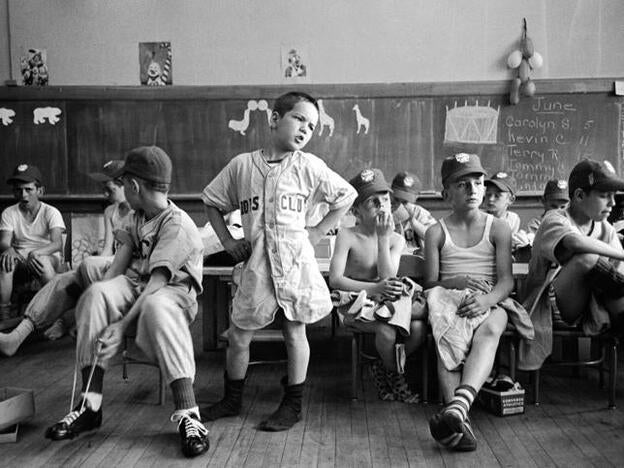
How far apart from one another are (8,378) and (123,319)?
4.23ft

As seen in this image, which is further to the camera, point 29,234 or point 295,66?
point 295,66

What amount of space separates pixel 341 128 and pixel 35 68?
2.85 metres

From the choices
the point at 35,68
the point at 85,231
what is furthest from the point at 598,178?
the point at 35,68

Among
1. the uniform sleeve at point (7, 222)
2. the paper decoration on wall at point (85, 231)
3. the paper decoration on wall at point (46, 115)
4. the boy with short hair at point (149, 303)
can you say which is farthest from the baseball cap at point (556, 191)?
the paper decoration on wall at point (46, 115)

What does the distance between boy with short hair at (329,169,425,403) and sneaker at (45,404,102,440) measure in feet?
3.40

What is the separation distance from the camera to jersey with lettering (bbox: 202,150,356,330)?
2.31 m

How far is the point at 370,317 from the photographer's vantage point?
99.9 inches

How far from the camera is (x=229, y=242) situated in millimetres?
2406

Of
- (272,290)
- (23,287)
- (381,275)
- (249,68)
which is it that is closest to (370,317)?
(381,275)

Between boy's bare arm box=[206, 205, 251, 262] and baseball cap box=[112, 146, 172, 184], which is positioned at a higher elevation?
baseball cap box=[112, 146, 172, 184]

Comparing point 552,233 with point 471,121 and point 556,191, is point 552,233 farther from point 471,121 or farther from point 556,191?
point 471,121

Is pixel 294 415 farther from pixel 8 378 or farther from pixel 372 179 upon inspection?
pixel 8 378

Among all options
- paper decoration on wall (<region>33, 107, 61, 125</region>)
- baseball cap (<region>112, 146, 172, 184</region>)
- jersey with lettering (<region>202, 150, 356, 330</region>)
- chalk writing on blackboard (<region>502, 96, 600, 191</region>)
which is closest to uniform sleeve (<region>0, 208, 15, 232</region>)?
paper decoration on wall (<region>33, 107, 61, 125</region>)

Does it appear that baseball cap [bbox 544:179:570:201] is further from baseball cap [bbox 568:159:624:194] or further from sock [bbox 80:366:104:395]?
sock [bbox 80:366:104:395]
